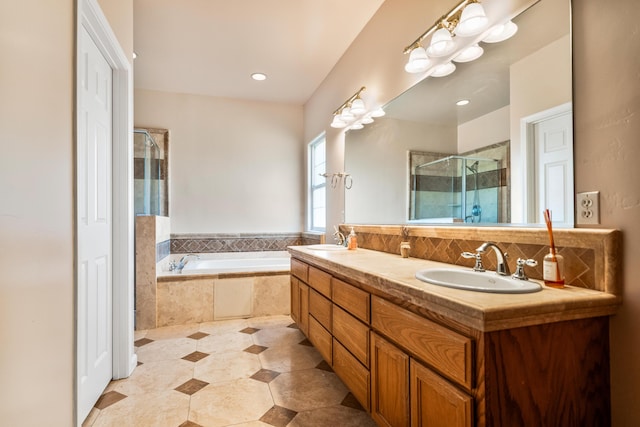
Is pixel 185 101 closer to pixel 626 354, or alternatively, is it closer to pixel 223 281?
pixel 223 281

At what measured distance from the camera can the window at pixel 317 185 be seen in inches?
158

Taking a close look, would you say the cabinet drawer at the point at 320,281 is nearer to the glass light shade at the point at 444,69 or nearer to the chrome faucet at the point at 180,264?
the glass light shade at the point at 444,69

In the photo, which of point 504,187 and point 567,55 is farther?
point 504,187

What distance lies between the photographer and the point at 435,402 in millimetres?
1073

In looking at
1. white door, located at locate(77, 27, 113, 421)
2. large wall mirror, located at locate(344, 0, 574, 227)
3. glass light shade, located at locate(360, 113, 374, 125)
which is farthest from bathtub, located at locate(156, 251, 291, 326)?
glass light shade, located at locate(360, 113, 374, 125)

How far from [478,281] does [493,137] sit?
2.26 feet

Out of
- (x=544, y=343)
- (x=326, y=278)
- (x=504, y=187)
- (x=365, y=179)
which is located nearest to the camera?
(x=544, y=343)

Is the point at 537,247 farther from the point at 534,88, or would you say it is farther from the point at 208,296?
the point at 208,296

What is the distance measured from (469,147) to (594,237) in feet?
2.55

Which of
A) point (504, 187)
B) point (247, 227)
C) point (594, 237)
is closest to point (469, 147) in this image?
point (504, 187)

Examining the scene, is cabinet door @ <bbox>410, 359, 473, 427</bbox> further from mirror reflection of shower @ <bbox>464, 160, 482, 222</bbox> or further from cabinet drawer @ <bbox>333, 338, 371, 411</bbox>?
mirror reflection of shower @ <bbox>464, 160, 482, 222</bbox>

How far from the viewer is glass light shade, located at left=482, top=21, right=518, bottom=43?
1.43 meters

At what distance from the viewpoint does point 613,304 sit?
40.2 inches

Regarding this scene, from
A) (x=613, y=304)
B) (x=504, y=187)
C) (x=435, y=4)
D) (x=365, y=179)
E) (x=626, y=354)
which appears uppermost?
(x=435, y=4)
